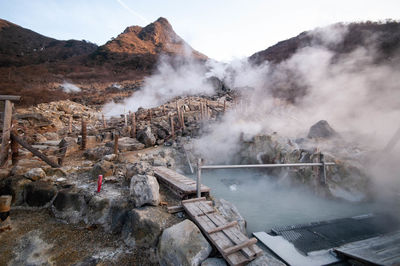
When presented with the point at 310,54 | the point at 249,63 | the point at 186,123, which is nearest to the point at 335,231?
the point at 186,123

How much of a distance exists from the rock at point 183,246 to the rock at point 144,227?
0.22 meters

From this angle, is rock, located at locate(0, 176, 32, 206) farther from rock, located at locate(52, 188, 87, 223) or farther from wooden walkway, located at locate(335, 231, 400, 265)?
wooden walkway, located at locate(335, 231, 400, 265)

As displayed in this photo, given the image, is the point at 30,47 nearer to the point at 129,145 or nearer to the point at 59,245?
the point at 129,145

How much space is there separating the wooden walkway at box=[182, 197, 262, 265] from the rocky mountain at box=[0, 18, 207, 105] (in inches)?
815

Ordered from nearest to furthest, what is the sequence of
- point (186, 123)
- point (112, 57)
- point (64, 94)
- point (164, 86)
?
1. point (186, 123)
2. point (64, 94)
3. point (164, 86)
4. point (112, 57)

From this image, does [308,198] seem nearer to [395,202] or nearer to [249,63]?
[395,202]

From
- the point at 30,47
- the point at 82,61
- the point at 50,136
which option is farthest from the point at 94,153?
the point at 30,47

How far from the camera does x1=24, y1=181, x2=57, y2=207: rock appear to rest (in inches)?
153

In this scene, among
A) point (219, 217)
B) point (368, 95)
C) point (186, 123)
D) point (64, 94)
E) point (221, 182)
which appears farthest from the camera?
point (64, 94)

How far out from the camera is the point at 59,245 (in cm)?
309

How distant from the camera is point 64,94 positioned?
70.3 ft

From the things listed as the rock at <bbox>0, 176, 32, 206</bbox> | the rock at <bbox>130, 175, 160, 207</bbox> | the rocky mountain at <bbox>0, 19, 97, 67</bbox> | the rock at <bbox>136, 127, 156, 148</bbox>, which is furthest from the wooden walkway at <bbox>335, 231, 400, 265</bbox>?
the rocky mountain at <bbox>0, 19, 97, 67</bbox>

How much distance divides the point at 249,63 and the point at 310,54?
10586 mm

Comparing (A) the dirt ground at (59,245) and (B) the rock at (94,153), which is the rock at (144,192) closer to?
(A) the dirt ground at (59,245)
